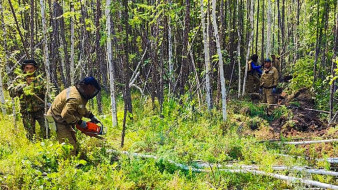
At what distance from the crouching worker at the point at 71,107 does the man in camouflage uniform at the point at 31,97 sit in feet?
2.60

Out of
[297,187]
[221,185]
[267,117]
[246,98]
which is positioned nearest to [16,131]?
[221,185]

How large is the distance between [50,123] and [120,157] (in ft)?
4.02

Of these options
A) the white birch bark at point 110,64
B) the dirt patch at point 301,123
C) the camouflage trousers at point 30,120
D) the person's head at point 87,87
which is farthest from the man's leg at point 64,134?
the dirt patch at point 301,123

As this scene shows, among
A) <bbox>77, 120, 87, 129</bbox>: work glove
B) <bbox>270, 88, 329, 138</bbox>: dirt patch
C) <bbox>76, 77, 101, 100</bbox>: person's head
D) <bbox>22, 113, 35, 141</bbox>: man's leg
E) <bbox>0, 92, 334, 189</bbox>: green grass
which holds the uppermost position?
<bbox>76, 77, 101, 100</bbox>: person's head

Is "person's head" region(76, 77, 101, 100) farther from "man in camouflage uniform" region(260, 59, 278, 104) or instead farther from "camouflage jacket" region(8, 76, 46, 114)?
"man in camouflage uniform" region(260, 59, 278, 104)

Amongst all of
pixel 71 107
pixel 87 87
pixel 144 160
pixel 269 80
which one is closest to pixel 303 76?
pixel 269 80

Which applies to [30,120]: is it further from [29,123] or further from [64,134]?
[64,134]

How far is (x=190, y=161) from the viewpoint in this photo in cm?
452

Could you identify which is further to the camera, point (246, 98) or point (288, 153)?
point (246, 98)

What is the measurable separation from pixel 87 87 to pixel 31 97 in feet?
5.24

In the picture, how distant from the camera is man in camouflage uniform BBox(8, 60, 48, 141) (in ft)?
16.3

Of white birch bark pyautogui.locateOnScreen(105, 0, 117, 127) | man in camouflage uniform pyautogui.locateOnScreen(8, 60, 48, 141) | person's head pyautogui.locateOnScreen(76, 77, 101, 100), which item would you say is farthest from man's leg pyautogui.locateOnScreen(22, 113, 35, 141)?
person's head pyautogui.locateOnScreen(76, 77, 101, 100)

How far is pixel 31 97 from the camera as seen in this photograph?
5.21 meters

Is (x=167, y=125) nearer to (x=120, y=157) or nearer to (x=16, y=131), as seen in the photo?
(x=120, y=157)
